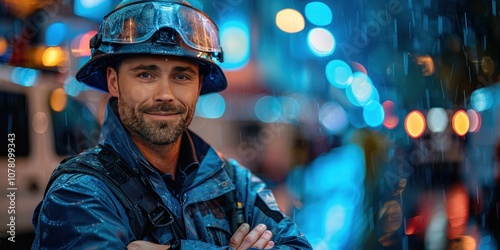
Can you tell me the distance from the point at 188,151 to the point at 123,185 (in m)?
0.66

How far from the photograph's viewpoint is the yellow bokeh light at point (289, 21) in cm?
2930

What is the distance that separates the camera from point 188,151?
128 inches

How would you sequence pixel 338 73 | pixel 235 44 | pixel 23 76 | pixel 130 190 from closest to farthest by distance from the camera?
1. pixel 130 190
2. pixel 23 76
3. pixel 235 44
4. pixel 338 73

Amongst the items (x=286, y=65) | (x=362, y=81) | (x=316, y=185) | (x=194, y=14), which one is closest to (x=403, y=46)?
(x=286, y=65)

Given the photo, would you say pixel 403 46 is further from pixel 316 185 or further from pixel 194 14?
pixel 194 14

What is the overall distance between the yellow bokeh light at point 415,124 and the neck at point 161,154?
1720 cm

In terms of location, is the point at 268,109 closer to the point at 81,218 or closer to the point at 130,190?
the point at 130,190

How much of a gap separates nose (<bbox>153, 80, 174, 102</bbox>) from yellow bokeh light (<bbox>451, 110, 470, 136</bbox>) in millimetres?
19997

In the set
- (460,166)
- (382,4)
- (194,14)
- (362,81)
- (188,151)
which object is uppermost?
(382,4)

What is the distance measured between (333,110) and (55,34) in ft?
57.5

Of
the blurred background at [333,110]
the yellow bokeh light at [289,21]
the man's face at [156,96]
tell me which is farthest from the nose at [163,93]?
the yellow bokeh light at [289,21]

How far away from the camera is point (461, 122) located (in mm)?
21938

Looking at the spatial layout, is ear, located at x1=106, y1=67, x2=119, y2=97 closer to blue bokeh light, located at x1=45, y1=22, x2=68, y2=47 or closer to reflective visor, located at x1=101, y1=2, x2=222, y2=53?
reflective visor, located at x1=101, y1=2, x2=222, y2=53

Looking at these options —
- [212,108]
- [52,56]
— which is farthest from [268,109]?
[52,56]
